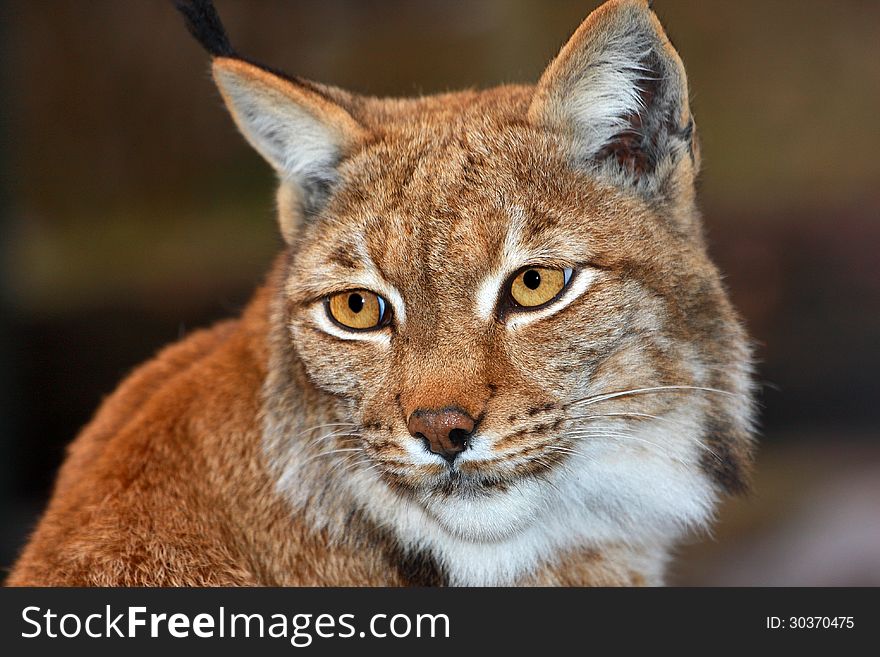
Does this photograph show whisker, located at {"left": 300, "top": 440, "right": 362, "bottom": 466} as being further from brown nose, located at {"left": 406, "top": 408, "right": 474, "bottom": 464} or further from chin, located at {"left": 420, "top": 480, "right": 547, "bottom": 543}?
brown nose, located at {"left": 406, "top": 408, "right": 474, "bottom": 464}

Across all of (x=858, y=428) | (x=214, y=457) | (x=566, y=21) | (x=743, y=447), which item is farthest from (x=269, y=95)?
(x=858, y=428)

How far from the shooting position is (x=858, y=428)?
333 inches

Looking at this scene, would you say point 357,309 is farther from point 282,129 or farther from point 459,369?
point 282,129

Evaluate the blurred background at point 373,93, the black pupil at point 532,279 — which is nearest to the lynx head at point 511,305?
the black pupil at point 532,279

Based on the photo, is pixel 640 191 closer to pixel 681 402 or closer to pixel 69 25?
pixel 681 402

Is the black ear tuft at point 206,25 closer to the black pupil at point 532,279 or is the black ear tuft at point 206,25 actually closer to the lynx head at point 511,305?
the lynx head at point 511,305

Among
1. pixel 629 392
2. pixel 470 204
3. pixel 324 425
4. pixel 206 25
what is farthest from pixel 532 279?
pixel 206 25

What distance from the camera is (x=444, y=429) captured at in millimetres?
2809

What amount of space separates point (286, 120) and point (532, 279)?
977mm

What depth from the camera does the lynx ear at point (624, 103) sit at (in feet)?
10.0

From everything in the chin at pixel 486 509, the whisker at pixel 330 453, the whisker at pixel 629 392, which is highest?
the whisker at pixel 629 392

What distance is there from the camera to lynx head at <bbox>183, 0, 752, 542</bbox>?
2.97 metres

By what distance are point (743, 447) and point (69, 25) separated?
684 cm
